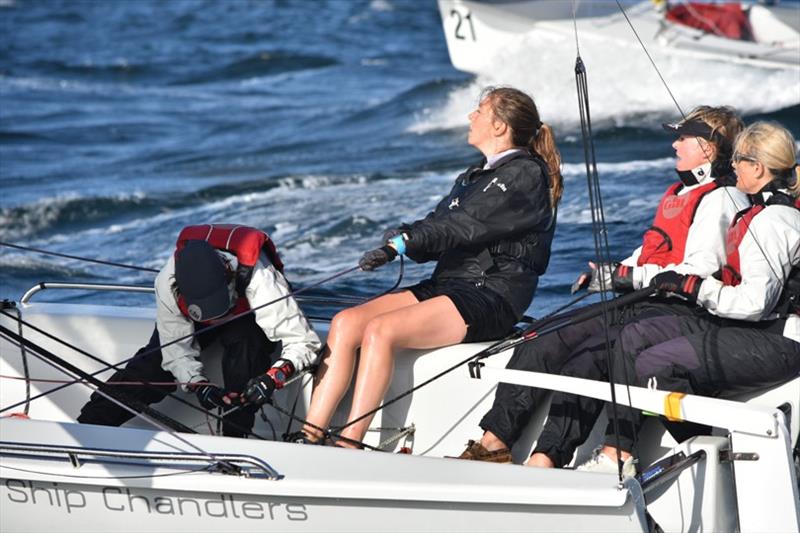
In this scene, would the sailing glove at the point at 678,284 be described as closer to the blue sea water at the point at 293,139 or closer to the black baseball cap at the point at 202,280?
the black baseball cap at the point at 202,280

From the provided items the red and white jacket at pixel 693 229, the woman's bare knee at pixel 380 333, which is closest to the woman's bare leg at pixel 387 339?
the woman's bare knee at pixel 380 333

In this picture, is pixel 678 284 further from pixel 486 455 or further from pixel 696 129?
pixel 486 455

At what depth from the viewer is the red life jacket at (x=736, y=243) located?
339 cm

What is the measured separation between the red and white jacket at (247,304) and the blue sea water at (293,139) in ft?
6.87

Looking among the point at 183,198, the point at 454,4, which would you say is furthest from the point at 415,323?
the point at 454,4

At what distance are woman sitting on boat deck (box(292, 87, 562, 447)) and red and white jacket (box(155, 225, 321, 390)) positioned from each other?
4.3 inches

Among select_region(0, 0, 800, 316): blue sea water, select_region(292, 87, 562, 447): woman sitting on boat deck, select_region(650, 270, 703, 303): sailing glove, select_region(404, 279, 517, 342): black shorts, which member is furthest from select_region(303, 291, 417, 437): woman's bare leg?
select_region(0, 0, 800, 316): blue sea water

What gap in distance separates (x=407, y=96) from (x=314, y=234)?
563cm

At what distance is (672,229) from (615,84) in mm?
8645

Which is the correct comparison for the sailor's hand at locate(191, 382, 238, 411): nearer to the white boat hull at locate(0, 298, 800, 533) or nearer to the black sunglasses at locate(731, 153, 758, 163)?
the white boat hull at locate(0, 298, 800, 533)

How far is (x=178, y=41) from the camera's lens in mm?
19906

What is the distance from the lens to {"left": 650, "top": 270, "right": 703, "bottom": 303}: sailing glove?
10.9 ft

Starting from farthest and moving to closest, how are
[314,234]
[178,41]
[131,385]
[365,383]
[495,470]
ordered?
[178,41], [314,234], [131,385], [365,383], [495,470]

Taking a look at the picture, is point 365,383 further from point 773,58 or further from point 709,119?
point 773,58
